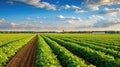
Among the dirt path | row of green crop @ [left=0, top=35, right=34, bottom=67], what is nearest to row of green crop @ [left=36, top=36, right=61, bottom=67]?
the dirt path

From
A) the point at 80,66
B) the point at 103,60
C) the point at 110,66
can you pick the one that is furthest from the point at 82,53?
the point at 80,66

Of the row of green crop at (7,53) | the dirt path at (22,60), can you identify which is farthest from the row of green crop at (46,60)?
the row of green crop at (7,53)

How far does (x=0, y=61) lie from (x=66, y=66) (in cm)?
604

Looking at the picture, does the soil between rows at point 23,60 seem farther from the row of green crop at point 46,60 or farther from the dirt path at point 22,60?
the row of green crop at point 46,60

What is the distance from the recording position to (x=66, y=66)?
15219mm

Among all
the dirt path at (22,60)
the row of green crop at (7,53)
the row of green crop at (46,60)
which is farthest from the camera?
the row of green crop at (7,53)

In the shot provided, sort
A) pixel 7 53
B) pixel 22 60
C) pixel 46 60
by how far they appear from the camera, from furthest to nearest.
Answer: pixel 7 53, pixel 22 60, pixel 46 60

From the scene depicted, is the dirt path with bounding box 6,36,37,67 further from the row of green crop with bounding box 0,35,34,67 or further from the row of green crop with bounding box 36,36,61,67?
the row of green crop with bounding box 36,36,61,67

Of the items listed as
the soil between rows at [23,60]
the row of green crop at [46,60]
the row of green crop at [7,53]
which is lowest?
the soil between rows at [23,60]

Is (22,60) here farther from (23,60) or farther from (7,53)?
(7,53)

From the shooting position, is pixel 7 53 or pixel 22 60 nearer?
pixel 22 60

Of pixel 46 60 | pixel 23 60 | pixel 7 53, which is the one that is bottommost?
pixel 23 60

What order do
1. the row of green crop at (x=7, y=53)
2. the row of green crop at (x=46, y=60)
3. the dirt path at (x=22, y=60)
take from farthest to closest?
the row of green crop at (x=7, y=53) < the dirt path at (x=22, y=60) < the row of green crop at (x=46, y=60)

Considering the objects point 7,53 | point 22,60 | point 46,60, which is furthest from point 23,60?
point 46,60
